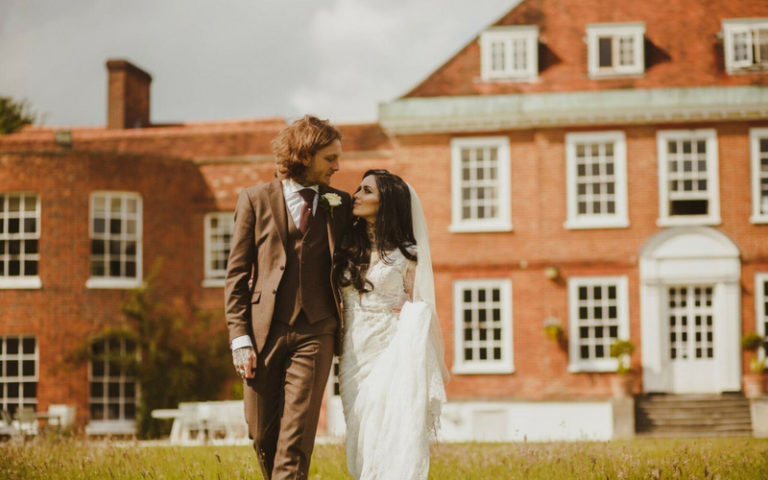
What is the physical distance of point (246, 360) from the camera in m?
5.66

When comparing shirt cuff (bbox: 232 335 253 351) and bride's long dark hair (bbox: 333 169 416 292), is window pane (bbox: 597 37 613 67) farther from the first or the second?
shirt cuff (bbox: 232 335 253 351)

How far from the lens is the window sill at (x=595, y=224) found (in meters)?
21.3

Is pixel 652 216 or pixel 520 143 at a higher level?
pixel 520 143

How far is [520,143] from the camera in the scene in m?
21.8

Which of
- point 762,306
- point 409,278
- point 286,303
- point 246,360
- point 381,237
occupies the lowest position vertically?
point 762,306

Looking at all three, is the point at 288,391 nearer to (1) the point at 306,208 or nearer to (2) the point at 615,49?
(1) the point at 306,208

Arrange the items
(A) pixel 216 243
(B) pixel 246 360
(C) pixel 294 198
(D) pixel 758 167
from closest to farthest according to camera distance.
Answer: (B) pixel 246 360, (C) pixel 294 198, (D) pixel 758 167, (A) pixel 216 243

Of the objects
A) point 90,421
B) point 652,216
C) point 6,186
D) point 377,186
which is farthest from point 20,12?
point 377,186

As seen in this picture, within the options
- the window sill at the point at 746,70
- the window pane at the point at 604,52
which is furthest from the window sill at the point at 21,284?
the window sill at the point at 746,70

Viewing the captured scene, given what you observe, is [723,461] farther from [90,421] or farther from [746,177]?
[90,421]

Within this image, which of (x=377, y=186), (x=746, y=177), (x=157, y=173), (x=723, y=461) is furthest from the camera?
(x=157, y=173)

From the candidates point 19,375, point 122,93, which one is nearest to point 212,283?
point 19,375

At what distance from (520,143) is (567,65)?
2.31 m

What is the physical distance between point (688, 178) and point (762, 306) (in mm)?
3115
